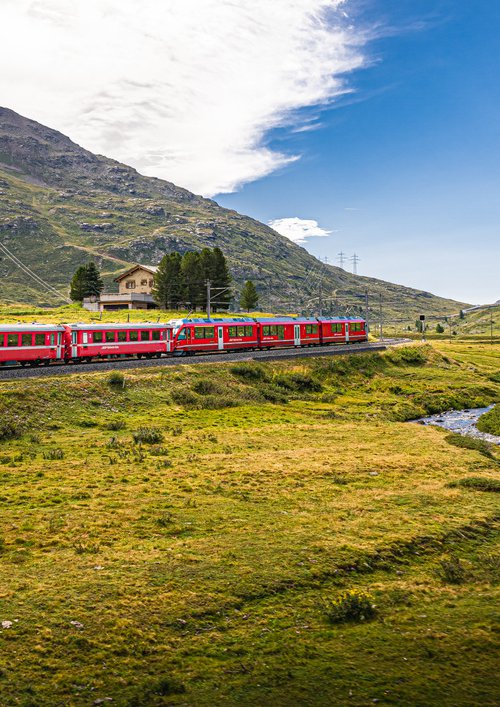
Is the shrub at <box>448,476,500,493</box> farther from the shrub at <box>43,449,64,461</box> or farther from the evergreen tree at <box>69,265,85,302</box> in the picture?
the evergreen tree at <box>69,265,85,302</box>

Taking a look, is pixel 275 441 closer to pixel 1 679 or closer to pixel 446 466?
pixel 446 466

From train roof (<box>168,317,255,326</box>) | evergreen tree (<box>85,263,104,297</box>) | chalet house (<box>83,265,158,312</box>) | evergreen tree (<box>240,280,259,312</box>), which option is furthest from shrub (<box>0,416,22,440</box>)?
evergreen tree (<box>240,280,259,312</box>)

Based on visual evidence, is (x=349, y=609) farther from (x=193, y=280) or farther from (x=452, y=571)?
(x=193, y=280)

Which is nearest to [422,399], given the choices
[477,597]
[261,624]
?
[477,597]

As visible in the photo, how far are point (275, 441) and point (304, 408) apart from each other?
1261 centimetres

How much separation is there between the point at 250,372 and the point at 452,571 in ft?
114

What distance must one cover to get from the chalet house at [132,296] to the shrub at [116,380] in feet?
199

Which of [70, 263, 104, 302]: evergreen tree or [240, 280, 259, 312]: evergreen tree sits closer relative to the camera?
[70, 263, 104, 302]: evergreen tree

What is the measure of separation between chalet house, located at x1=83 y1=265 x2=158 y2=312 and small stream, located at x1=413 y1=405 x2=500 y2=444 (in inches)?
2723

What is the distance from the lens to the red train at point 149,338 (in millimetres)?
39469

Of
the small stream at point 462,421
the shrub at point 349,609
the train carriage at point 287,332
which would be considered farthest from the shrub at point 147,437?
the train carriage at point 287,332

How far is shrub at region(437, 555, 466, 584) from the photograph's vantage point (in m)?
14.1

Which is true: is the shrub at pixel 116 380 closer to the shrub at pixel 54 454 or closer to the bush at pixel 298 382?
the shrub at pixel 54 454

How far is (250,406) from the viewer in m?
40.8
